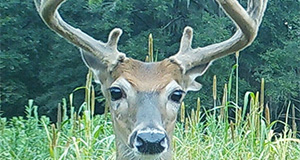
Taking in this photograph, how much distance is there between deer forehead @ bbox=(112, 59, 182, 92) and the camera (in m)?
4.11

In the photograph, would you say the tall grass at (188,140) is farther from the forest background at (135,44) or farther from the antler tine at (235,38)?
the forest background at (135,44)

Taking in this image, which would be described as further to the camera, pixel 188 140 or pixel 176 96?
pixel 188 140

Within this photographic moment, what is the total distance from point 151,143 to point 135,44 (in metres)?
15.6

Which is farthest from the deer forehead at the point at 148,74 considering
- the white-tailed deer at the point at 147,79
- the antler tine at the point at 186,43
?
the antler tine at the point at 186,43

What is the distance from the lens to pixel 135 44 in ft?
63.1

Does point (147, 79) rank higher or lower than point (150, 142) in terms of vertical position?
higher

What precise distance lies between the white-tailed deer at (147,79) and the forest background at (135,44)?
13.7m

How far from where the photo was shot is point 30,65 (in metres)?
20.9

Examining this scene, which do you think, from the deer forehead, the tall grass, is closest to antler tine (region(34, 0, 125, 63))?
the deer forehead

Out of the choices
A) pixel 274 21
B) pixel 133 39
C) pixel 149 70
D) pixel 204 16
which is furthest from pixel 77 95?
pixel 149 70

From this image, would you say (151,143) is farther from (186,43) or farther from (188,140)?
(188,140)

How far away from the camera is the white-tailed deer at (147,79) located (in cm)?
390

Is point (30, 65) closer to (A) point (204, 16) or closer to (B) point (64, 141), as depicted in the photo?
(A) point (204, 16)

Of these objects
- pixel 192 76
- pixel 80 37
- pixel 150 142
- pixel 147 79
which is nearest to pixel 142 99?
pixel 147 79
